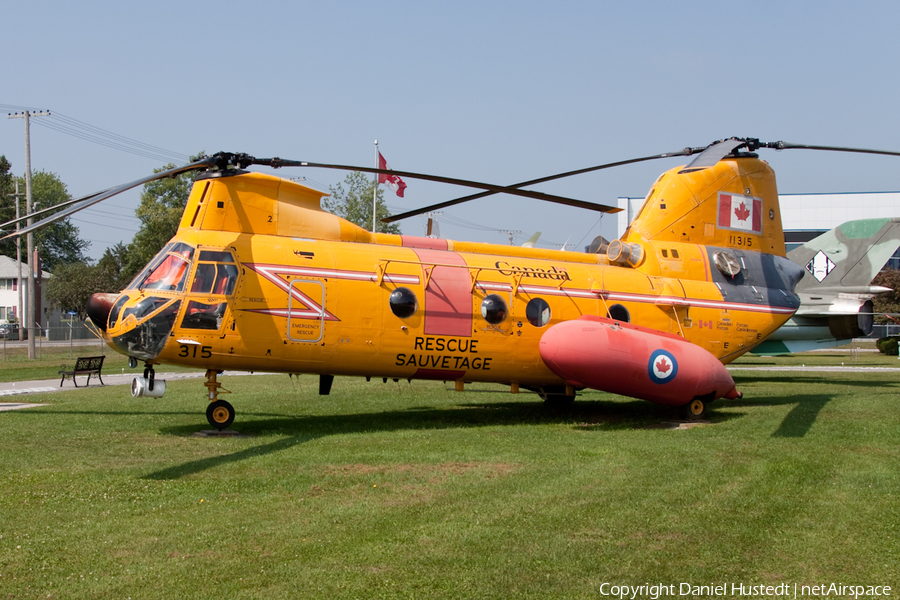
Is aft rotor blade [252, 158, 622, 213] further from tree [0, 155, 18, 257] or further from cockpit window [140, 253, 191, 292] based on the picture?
tree [0, 155, 18, 257]

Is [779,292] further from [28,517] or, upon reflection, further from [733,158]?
[28,517]

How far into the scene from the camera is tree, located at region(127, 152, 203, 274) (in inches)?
2657

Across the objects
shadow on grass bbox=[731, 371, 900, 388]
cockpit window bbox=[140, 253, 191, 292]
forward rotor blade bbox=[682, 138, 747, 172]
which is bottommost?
shadow on grass bbox=[731, 371, 900, 388]

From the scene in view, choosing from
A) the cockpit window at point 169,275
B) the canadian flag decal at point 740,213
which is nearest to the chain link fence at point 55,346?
the cockpit window at point 169,275

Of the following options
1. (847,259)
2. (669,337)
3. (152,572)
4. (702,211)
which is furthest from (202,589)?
(847,259)

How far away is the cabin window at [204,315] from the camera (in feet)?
43.1

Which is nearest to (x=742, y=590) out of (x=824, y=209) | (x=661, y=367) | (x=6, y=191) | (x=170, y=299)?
(x=661, y=367)

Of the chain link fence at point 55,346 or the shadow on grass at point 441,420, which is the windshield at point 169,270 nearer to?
the shadow on grass at point 441,420

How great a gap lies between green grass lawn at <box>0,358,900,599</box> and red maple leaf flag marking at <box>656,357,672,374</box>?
1245 mm

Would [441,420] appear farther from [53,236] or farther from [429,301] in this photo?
[53,236]

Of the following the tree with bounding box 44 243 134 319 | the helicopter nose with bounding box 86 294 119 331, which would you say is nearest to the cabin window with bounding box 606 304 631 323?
the helicopter nose with bounding box 86 294 119 331

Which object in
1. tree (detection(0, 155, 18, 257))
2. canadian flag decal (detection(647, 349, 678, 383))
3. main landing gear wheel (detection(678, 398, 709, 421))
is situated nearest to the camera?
canadian flag decal (detection(647, 349, 678, 383))

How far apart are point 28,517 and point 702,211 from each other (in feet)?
49.1

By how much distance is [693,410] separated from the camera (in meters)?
15.6
